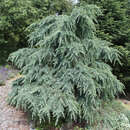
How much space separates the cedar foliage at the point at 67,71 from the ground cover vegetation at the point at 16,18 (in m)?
2.77

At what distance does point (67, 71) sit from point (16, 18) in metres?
4.04

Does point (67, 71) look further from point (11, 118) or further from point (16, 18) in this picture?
point (16, 18)

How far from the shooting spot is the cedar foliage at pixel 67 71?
2115 mm

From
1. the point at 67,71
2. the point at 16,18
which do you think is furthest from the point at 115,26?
the point at 16,18

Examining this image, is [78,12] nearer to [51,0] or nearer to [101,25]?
[101,25]

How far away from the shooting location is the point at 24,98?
2.16 meters

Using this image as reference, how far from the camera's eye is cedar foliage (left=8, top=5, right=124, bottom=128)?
2115 mm

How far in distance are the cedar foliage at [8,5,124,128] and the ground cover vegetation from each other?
2768 millimetres

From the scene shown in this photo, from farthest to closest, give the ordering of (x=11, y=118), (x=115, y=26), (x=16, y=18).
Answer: (x=16, y=18), (x=115, y=26), (x=11, y=118)

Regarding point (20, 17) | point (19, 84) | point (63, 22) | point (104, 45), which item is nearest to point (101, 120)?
point (104, 45)

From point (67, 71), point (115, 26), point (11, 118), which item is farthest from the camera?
point (115, 26)

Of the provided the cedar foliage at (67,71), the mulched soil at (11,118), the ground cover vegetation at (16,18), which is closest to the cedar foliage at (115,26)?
the cedar foliage at (67,71)

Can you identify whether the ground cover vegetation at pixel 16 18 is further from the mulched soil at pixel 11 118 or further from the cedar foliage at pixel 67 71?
the mulched soil at pixel 11 118

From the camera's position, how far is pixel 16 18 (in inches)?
199
